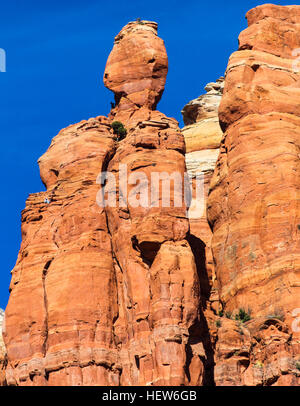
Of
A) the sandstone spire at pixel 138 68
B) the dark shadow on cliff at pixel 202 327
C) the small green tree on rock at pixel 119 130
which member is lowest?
the dark shadow on cliff at pixel 202 327

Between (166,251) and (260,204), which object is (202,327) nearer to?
(166,251)

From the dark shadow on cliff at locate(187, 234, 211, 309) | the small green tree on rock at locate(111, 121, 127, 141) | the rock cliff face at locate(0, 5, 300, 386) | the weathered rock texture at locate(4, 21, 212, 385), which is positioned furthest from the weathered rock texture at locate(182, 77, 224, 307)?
the small green tree on rock at locate(111, 121, 127, 141)

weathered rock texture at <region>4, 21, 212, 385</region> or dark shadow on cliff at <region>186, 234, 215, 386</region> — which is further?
dark shadow on cliff at <region>186, 234, 215, 386</region>

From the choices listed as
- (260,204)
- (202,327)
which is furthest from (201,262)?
(202,327)

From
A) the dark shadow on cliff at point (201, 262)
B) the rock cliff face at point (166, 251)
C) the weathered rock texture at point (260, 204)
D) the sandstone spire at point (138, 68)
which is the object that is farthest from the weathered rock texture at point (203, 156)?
the sandstone spire at point (138, 68)

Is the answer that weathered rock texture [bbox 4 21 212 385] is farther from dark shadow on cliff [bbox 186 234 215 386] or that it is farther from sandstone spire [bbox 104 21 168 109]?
sandstone spire [bbox 104 21 168 109]

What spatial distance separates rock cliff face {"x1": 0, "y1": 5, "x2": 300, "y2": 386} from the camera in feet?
280

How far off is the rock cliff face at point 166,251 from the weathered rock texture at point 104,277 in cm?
9

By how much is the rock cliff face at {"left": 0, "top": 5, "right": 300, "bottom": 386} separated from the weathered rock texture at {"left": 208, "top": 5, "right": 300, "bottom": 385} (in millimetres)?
89

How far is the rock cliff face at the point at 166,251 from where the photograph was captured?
280 feet

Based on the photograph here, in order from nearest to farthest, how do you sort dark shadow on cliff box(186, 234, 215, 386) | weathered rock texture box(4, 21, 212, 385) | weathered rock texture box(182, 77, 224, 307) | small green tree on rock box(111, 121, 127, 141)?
1. weathered rock texture box(4, 21, 212, 385)
2. dark shadow on cliff box(186, 234, 215, 386)
3. weathered rock texture box(182, 77, 224, 307)
4. small green tree on rock box(111, 121, 127, 141)

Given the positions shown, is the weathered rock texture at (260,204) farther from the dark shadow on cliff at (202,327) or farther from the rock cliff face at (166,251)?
the dark shadow on cliff at (202,327)

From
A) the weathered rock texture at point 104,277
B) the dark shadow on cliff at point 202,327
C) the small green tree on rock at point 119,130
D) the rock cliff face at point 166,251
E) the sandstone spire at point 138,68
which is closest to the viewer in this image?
the rock cliff face at point 166,251
